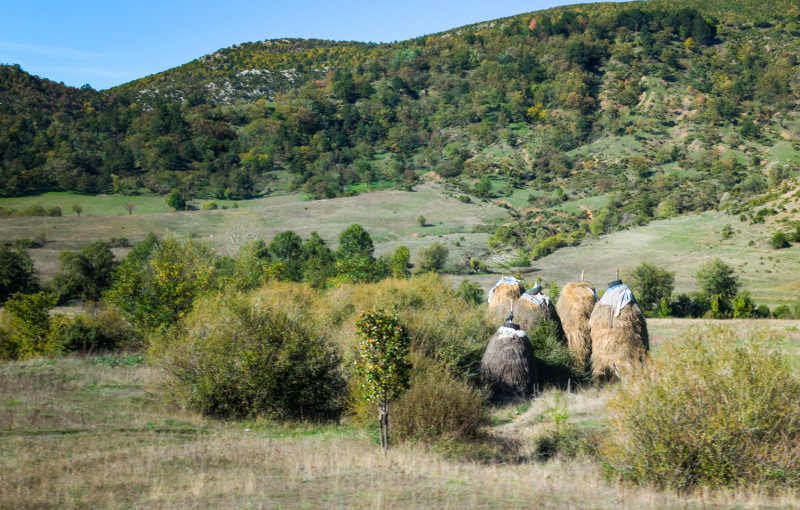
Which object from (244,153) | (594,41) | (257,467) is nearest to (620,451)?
(257,467)

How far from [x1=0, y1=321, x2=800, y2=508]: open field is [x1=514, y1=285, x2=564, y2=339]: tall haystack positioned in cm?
550

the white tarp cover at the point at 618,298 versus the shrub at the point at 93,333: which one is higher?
the white tarp cover at the point at 618,298

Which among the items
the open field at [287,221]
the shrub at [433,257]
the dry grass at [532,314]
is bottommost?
the shrub at [433,257]

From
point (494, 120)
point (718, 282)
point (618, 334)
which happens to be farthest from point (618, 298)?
point (494, 120)

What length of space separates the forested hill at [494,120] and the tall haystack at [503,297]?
75776mm

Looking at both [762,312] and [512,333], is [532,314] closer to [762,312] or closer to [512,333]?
[512,333]

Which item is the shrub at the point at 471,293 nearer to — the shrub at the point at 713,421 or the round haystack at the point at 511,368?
the round haystack at the point at 511,368

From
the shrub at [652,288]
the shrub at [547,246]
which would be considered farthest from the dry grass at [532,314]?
the shrub at [547,246]

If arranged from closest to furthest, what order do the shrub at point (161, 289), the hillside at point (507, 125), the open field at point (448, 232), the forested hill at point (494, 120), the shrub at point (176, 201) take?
the shrub at point (161, 289) → the open field at point (448, 232) → the shrub at point (176, 201) → the hillside at point (507, 125) → the forested hill at point (494, 120)

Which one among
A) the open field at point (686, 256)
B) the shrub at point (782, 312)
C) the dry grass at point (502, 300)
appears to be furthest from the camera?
the open field at point (686, 256)

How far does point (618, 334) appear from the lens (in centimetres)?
2228

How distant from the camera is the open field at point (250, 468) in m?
9.60

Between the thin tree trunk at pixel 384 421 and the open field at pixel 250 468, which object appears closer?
the open field at pixel 250 468

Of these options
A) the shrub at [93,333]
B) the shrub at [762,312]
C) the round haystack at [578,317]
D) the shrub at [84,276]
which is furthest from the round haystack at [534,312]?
the shrub at [84,276]
